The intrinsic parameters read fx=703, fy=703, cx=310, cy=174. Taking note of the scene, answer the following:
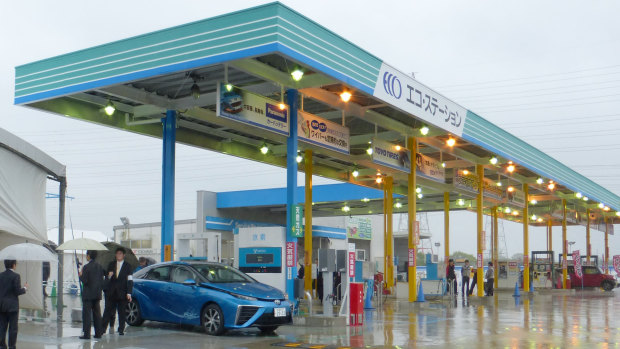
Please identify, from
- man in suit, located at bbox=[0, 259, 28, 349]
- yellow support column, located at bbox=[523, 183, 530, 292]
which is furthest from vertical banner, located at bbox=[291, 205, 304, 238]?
yellow support column, located at bbox=[523, 183, 530, 292]

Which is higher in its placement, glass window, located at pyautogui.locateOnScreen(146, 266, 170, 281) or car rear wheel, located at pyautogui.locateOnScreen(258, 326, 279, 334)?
glass window, located at pyautogui.locateOnScreen(146, 266, 170, 281)

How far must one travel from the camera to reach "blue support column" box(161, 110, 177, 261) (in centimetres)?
1784

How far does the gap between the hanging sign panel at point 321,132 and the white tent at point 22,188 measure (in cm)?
549

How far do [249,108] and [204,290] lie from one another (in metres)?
4.15

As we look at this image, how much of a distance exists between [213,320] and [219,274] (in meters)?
1.07

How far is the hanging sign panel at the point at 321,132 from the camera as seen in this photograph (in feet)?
54.5

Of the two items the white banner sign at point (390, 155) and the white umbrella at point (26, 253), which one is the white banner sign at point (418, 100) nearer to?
the white banner sign at point (390, 155)

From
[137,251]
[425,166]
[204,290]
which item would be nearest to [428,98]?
[425,166]

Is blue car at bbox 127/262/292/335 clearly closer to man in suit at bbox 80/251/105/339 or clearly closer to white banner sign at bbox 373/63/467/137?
man in suit at bbox 80/251/105/339

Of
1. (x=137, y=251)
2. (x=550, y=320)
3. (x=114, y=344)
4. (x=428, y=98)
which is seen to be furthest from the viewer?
(x=137, y=251)

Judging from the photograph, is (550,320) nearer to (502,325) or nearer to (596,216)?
(502,325)

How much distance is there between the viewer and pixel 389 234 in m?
27.0

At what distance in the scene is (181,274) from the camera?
13.5 metres

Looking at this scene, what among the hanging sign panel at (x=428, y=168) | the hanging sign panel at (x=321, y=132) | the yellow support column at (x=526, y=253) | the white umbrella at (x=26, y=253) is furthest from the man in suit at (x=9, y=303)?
the yellow support column at (x=526, y=253)
